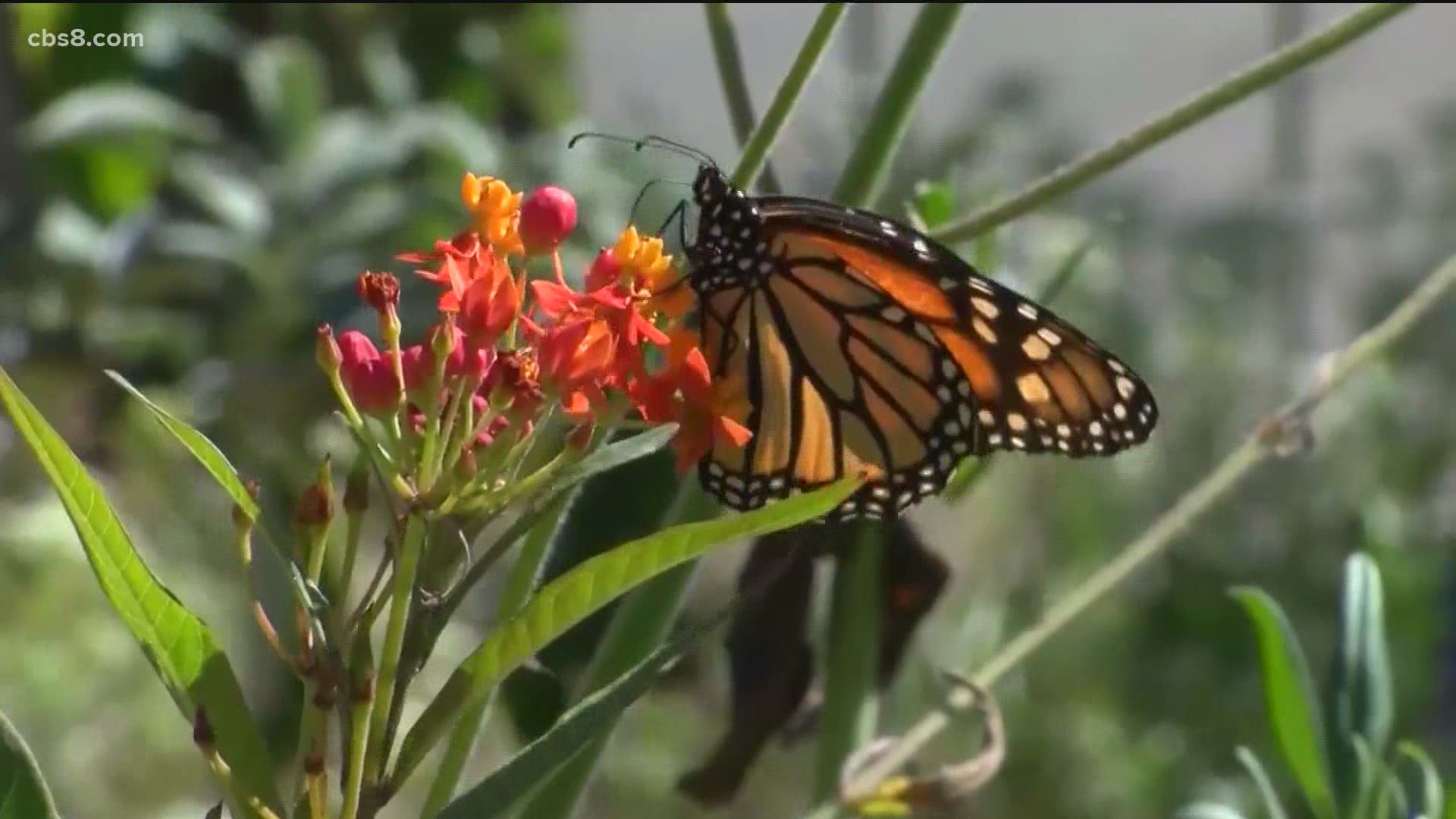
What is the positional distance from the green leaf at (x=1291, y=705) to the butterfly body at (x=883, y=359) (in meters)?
0.14

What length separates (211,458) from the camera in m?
0.44

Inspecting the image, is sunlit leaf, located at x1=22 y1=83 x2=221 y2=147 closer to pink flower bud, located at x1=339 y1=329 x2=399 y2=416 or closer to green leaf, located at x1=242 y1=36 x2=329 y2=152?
green leaf, located at x1=242 y1=36 x2=329 y2=152

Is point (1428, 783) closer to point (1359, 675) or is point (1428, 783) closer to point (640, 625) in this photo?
point (1359, 675)

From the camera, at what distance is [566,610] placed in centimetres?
41

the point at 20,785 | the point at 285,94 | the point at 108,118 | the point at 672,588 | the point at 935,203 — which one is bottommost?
the point at 20,785

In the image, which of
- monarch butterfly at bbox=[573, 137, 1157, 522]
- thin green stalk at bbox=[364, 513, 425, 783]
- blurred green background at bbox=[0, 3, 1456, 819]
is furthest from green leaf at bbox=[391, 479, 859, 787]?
blurred green background at bbox=[0, 3, 1456, 819]

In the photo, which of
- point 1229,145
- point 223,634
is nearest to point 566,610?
point 223,634

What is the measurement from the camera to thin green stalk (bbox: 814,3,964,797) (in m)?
0.69

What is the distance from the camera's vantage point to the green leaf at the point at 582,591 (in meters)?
0.39

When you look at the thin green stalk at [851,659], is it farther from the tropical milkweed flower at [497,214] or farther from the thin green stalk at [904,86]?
the tropical milkweed flower at [497,214]

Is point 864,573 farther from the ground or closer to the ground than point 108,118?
closer to the ground

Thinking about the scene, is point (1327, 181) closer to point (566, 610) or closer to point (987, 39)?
point (987, 39)

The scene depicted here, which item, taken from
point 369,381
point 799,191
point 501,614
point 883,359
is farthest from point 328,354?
point 799,191

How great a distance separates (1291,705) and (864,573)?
24cm
